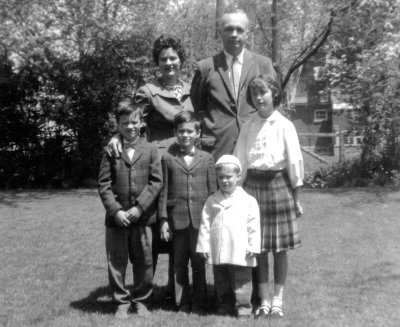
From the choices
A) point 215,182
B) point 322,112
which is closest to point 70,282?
point 215,182

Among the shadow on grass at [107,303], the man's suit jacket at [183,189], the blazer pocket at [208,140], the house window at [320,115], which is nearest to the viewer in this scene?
the man's suit jacket at [183,189]

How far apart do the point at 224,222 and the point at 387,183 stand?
1134 cm

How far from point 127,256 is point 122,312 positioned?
0.45m

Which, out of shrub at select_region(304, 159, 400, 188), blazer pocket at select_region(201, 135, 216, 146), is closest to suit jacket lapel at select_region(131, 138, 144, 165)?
blazer pocket at select_region(201, 135, 216, 146)

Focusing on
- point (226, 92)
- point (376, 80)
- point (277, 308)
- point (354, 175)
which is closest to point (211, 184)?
point (226, 92)

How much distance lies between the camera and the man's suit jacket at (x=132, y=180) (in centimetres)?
429

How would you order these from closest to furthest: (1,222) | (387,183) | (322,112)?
(1,222) < (387,183) < (322,112)

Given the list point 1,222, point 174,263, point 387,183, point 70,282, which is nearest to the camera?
point 174,263

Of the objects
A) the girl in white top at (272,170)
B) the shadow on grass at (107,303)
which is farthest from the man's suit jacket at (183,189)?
the shadow on grass at (107,303)

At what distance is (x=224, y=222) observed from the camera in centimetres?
423

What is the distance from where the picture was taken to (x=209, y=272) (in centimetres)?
605

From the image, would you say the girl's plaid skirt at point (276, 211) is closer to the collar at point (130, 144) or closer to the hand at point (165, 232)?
the hand at point (165, 232)

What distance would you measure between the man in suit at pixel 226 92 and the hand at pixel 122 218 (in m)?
0.90

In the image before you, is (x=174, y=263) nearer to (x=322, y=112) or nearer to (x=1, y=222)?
(x=1, y=222)
